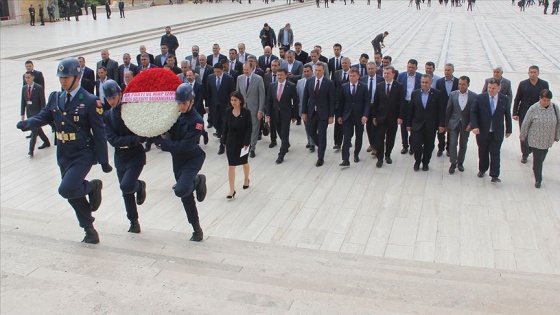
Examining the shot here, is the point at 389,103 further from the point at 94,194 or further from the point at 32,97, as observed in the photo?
the point at 32,97

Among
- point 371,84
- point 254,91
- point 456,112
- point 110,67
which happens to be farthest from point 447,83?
point 110,67

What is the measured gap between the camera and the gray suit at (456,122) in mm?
8812

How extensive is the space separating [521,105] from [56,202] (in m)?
7.47

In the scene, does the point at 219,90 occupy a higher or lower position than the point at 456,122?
higher

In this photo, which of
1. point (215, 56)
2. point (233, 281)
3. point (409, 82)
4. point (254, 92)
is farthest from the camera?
point (215, 56)

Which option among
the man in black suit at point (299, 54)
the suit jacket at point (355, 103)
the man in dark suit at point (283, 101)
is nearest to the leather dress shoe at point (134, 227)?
the man in dark suit at point (283, 101)

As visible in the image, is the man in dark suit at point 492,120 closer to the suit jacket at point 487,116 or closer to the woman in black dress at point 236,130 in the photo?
the suit jacket at point 487,116

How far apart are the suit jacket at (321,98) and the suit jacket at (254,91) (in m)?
0.80

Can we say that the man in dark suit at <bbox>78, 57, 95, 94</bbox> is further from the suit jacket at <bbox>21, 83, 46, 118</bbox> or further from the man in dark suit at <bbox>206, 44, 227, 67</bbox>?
the man in dark suit at <bbox>206, 44, 227, 67</bbox>

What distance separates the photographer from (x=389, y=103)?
9109 millimetres

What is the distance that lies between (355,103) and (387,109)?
52 centimetres

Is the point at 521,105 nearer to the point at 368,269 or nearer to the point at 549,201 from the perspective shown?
the point at 549,201

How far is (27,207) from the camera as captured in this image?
309 inches

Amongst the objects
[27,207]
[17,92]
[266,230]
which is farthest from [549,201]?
[17,92]
